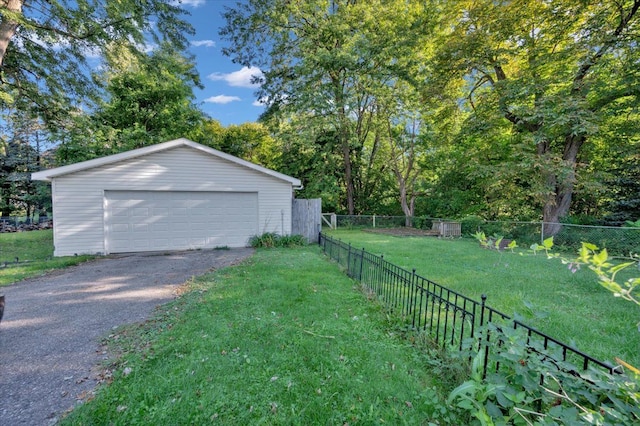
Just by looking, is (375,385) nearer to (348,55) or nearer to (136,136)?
(348,55)

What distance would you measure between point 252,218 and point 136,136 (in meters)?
11.0

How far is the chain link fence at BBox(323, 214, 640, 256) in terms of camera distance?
27.7 feet

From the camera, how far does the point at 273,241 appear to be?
394 inches

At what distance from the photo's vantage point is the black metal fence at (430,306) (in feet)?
7.80

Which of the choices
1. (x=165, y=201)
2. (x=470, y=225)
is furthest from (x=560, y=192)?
(x=165, y=201)

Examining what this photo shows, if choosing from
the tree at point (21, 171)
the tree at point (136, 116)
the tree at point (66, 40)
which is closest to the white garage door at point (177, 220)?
the tree at point (66, 40)

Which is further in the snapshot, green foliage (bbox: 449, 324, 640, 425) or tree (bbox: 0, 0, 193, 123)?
tree (bbox: 0, 0, 193, 123)

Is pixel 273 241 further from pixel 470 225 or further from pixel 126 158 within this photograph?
pixel 470 225

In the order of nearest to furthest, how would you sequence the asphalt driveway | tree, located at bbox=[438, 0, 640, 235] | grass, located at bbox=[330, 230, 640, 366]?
the asphalt driveway < grass, located at bbox=[330, 230, 640, 366] < tree, located at bbox=[438, 0, 640, 235]

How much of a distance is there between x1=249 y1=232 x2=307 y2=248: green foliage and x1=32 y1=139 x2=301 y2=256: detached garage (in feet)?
0.76

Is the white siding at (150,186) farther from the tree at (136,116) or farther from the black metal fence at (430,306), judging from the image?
the tree at (136,116)

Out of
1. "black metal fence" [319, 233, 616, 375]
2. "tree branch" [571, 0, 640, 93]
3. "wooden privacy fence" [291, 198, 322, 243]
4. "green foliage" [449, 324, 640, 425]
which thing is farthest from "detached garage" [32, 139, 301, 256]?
"tree branch" [571, 0, 640, 93]

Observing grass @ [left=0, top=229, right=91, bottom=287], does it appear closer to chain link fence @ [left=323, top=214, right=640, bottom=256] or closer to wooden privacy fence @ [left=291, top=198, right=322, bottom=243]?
wooden privacy fence @ [left=291, top=198, right=322, bottom=243]

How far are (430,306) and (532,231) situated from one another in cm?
948
